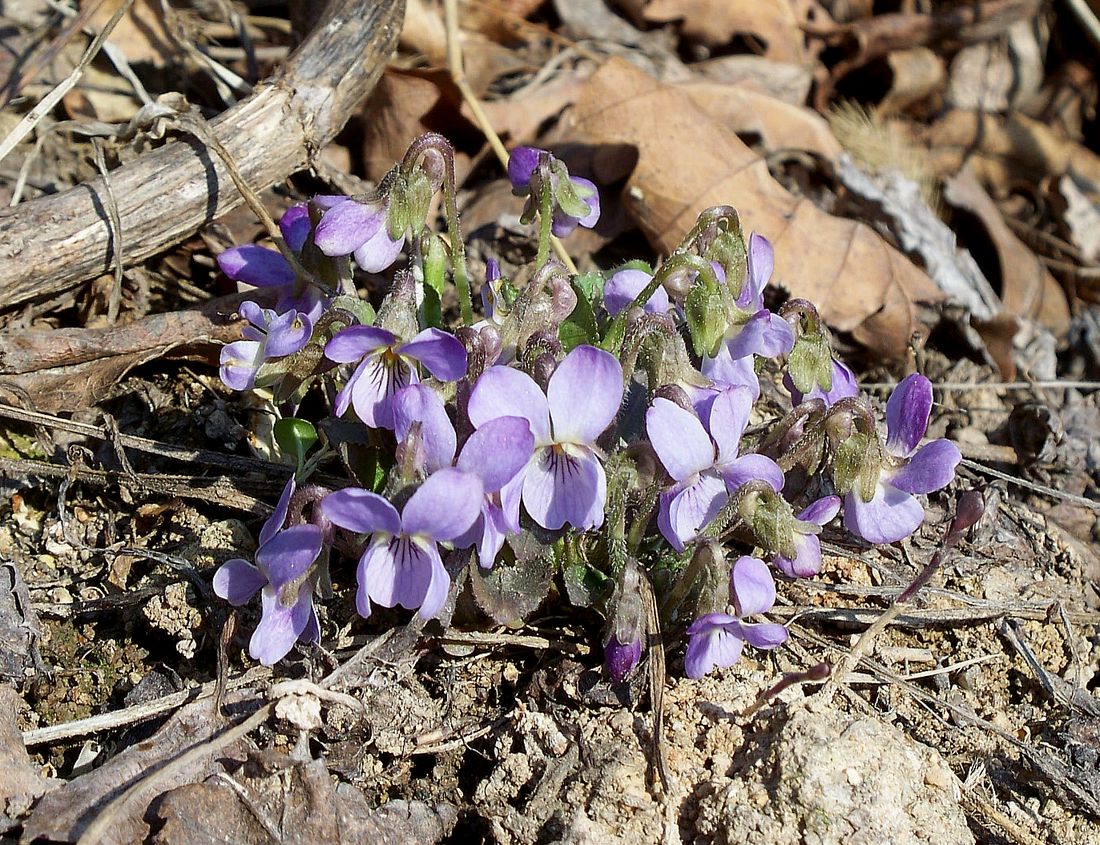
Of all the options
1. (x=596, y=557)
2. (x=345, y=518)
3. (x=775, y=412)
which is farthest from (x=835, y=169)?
(x=345, y=518)

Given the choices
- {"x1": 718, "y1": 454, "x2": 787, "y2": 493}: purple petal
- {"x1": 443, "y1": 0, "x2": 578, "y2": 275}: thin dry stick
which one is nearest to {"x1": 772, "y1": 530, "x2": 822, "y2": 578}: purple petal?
{"x1": 718, "y1": 454, "x2": 787, "y2": 493}: purple petal

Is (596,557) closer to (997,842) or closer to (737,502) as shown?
(737,502)

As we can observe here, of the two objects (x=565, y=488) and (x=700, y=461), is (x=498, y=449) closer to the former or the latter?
(x=565, y=488)

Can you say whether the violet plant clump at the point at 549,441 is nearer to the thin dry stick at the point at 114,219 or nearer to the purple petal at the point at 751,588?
the purple petal at the point at 751,588

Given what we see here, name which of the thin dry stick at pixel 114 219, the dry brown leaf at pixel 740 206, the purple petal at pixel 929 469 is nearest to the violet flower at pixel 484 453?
the purple petal at pixel 929 469

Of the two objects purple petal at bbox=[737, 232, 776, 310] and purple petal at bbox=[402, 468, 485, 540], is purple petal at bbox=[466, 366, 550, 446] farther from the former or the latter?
purple petal at bbox=[737, 232, 776, 310]

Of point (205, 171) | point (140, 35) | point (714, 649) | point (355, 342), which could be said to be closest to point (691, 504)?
point (714, 649)

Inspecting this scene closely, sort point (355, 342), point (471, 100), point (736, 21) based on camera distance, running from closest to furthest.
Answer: point (355, 342)
point (471, 100)
point (736, 21)
